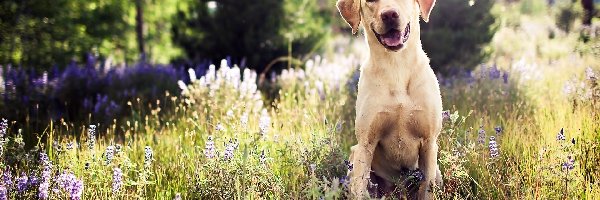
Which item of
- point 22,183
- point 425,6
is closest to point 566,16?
point 425,6

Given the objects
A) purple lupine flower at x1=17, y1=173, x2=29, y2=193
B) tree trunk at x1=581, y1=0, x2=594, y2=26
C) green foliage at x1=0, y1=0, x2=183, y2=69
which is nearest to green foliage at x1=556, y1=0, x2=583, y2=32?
tree trunk at x1=581, y1=0, x2=594, y2=26

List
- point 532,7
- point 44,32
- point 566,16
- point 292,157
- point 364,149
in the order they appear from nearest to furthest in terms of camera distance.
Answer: point 364,149 → point 292,157 → point 44,32 → point 566,16 → point 532,7

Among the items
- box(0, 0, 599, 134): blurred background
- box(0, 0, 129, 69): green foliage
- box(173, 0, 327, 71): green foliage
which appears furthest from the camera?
box(173, 0, 327, 71): green foliage

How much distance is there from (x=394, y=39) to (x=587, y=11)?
874cm

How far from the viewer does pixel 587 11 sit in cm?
1102

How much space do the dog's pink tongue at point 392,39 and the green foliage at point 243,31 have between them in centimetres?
572

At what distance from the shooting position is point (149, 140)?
16.5 feet

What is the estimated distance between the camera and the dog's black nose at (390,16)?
11.1 feet

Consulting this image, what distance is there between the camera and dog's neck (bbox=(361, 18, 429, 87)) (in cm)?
358

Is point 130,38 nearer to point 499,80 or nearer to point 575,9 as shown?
point 499,80

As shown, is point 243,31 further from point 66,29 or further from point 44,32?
point 44,32

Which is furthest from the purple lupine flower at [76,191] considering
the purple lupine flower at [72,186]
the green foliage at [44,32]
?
the green foliage at [44,32]

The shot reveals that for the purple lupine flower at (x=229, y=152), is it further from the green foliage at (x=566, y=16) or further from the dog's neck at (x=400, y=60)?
the green foliage at (x=566, y=16)

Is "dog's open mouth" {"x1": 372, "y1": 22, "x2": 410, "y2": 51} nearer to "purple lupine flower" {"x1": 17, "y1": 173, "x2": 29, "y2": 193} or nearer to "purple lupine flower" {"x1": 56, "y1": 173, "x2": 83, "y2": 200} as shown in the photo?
"purple lupine flower" {"x1": 56, "y1": 173, "x2": 83, "y2": 200}
